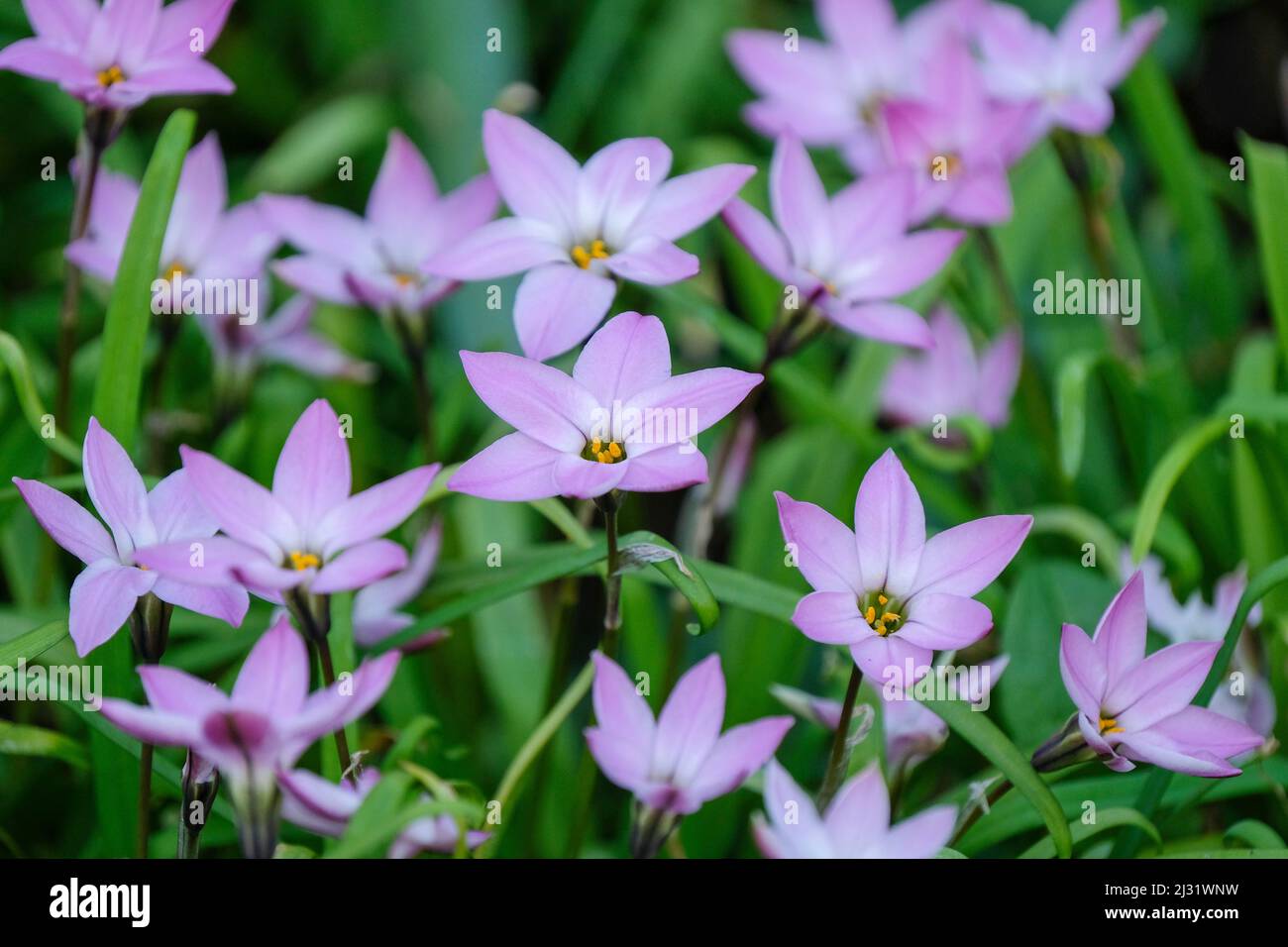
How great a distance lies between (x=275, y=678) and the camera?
0.66 metres

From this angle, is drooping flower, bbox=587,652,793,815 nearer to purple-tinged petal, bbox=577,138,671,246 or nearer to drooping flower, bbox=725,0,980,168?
purple-tinged petal, bbox=577,138,671,246

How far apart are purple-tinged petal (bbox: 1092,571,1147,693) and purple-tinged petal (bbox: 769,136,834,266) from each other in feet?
1.21

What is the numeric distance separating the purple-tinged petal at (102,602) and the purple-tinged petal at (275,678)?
114 millimetres

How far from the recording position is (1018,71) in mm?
1299

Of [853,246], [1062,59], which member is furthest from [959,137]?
[853,246]

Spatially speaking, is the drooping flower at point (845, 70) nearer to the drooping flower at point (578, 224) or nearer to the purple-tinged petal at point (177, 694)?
the drooping flower at point (578, 224)

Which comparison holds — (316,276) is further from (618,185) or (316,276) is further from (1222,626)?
(1222,626)

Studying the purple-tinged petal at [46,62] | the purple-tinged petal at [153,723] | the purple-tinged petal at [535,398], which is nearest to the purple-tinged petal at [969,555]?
the purple-tinged petal at [535,398]

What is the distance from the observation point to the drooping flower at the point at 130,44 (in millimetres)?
885

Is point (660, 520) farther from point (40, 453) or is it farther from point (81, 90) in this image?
point (81, 90)

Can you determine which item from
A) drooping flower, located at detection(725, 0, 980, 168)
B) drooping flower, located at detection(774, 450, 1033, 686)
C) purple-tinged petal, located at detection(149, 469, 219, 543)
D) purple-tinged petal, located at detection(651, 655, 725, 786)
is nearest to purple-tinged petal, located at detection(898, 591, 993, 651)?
drooping flower, located at detection(774, 450, 1033, 686)

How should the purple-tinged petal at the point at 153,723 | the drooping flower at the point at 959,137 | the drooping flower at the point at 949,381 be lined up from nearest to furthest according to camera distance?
1. the purple-tinged petal at the point at 153,723
2. the drooping flower at the point at 959,137
3. the drooping flower at the point at 949,381

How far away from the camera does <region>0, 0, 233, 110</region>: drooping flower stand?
885mm

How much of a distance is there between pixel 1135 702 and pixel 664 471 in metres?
0.36
